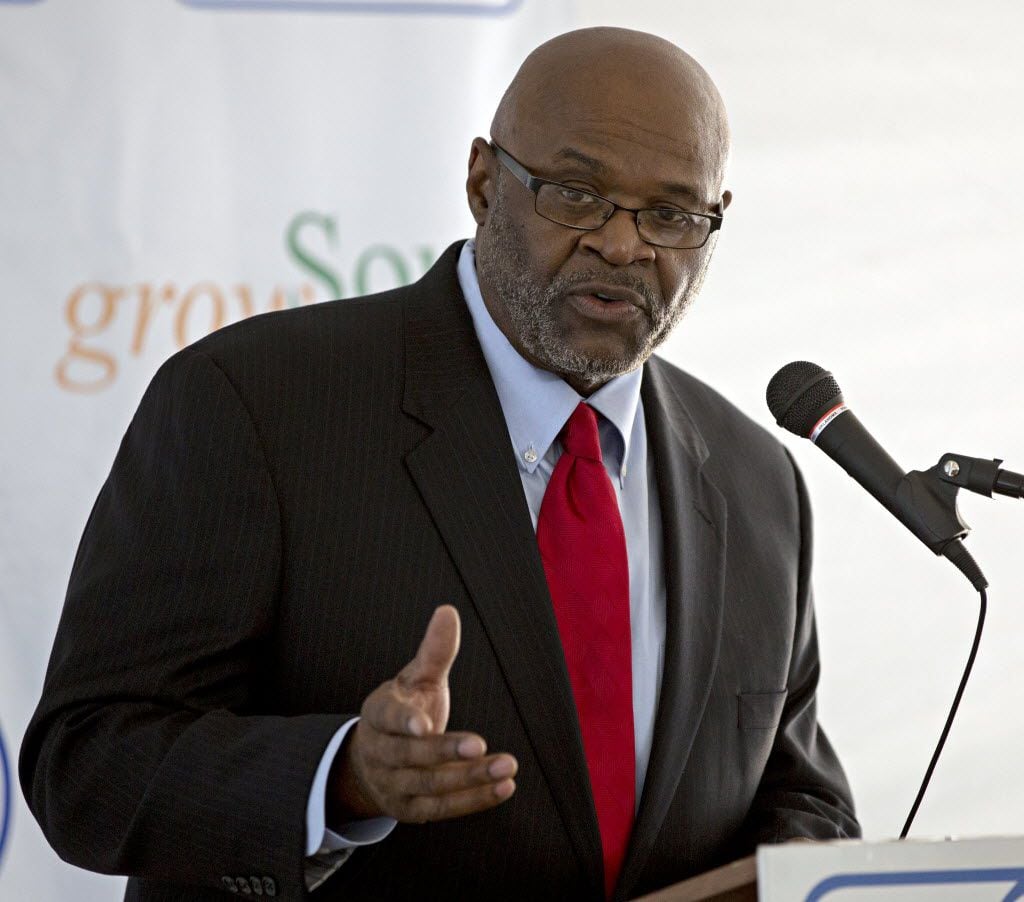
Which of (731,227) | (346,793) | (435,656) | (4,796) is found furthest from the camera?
(731,227)

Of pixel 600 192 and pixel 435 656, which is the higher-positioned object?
pixel 600 192

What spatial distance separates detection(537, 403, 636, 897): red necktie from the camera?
1.89 m

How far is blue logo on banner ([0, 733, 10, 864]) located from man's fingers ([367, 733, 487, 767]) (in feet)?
5.80

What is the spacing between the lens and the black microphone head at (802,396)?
5.71 feet

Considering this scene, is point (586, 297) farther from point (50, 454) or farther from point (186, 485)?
point (50, 454)

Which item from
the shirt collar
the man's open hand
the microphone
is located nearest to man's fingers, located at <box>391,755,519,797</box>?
the man's open hand

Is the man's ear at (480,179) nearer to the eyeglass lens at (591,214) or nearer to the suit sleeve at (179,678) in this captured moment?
the eyeglass lens at (591,214)

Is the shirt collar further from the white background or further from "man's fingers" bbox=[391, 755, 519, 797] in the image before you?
the white background

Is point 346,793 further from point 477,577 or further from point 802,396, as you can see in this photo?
point 802,396

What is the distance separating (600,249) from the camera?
198 cm

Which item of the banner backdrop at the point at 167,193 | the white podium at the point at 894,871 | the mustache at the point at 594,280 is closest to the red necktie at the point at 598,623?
the mustache at the point at 594,280

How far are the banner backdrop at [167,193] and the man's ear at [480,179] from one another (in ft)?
2.50

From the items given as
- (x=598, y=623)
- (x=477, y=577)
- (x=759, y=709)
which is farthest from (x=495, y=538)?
(x=759, y=709)

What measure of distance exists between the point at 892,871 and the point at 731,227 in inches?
81.7
